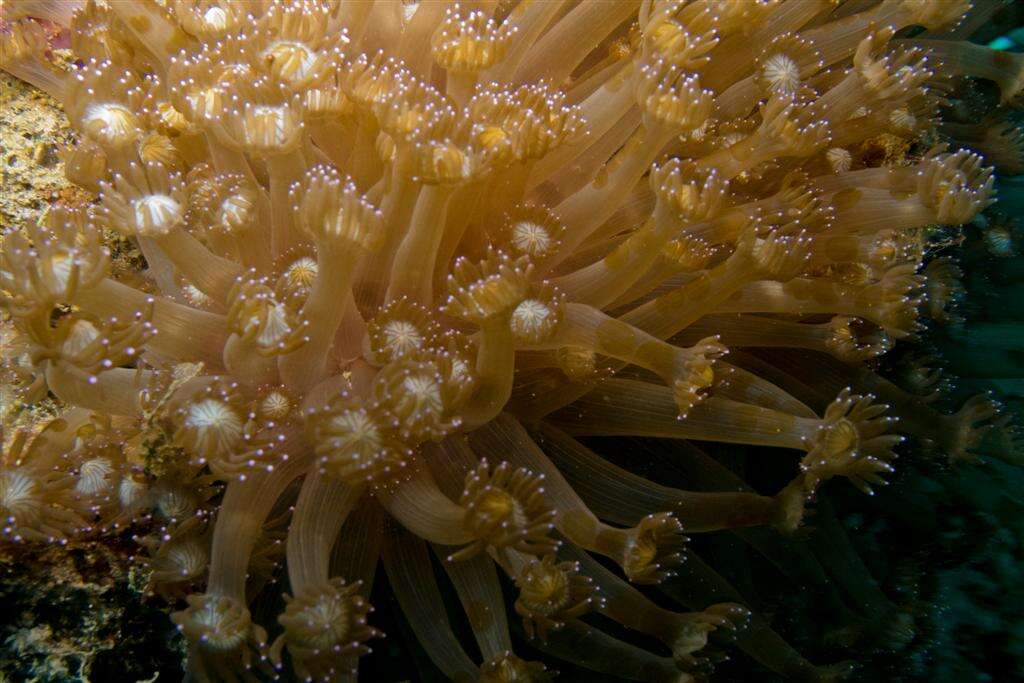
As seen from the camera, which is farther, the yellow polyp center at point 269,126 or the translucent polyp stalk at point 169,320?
the translucent polyp stalk at point 169,320

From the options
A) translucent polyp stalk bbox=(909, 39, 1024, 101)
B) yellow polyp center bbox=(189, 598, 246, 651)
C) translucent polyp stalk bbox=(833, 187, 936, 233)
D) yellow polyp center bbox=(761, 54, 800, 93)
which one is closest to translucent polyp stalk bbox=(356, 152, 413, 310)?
yellow polyp center bbox=(189, 598, 246, 651)

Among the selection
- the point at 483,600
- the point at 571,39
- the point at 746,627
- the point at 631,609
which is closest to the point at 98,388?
the point at 483,600

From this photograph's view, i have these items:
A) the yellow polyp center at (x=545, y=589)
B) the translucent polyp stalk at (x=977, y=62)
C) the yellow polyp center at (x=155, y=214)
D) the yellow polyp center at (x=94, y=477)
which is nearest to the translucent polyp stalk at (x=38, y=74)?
the yellow polyp center at (x=155, y=214)

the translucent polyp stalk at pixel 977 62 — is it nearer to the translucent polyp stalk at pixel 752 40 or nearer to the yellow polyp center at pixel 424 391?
the translucent polyp stalk at pixel 752 40

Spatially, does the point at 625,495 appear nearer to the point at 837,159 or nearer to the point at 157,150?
the point at 837,159

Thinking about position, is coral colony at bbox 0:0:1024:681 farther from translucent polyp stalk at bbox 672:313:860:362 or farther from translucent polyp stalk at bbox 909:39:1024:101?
translucent polyp stalk at bbox 909:39:1024:101

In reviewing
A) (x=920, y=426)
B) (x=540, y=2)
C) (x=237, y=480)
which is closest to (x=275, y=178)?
(x=237, y=480)

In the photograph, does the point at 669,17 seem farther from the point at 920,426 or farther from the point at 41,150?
the point at 41,150
